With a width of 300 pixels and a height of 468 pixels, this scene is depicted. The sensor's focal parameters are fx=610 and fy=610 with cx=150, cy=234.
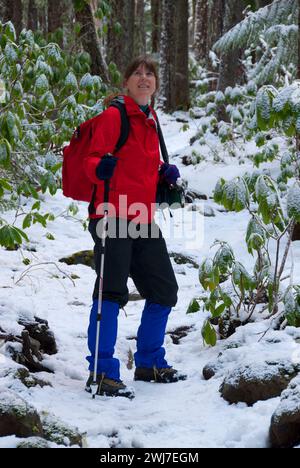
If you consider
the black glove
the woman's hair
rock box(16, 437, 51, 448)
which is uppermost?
the woman's hair

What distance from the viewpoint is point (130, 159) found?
13.2ft

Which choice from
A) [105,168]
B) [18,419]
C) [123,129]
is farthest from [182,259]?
[18,419]

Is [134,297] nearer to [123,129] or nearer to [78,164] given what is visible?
[78,164]

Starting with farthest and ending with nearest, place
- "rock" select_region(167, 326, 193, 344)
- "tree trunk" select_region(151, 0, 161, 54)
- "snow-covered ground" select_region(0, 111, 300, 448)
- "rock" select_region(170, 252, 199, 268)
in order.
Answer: "tree trunk" select_region(151, 0, 161, 54), "rock" select_region(170, 252, 199, 268), "rock" select_region(167, 326, 193, 344), "snow-covered ground" select_region(0, 111, 300, 448)

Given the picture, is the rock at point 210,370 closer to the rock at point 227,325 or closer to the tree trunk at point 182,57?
the rock at point 227,325

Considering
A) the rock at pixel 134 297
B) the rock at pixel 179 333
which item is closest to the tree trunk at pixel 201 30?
the rock at pixel 134 297

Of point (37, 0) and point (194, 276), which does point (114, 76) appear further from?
point (37, 0)

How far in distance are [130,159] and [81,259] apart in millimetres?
3519

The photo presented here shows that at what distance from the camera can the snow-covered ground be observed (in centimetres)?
323

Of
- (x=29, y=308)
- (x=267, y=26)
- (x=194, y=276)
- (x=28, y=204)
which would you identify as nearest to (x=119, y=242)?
(x=29, y=308)

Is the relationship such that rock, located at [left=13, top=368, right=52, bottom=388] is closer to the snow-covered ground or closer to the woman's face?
the snow-covered ground

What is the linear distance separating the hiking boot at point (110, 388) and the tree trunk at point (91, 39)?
6102mm

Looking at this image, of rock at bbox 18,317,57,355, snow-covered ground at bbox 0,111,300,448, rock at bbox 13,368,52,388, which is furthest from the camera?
rock at bbox 18,317,57,355

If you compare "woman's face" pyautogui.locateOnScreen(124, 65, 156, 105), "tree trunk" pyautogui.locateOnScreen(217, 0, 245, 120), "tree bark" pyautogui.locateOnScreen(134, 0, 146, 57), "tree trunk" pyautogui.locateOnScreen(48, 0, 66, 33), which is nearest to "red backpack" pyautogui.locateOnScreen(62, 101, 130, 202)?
"woman's face" pyautogui.locateOnScreen(124, 65, 156, 105)
